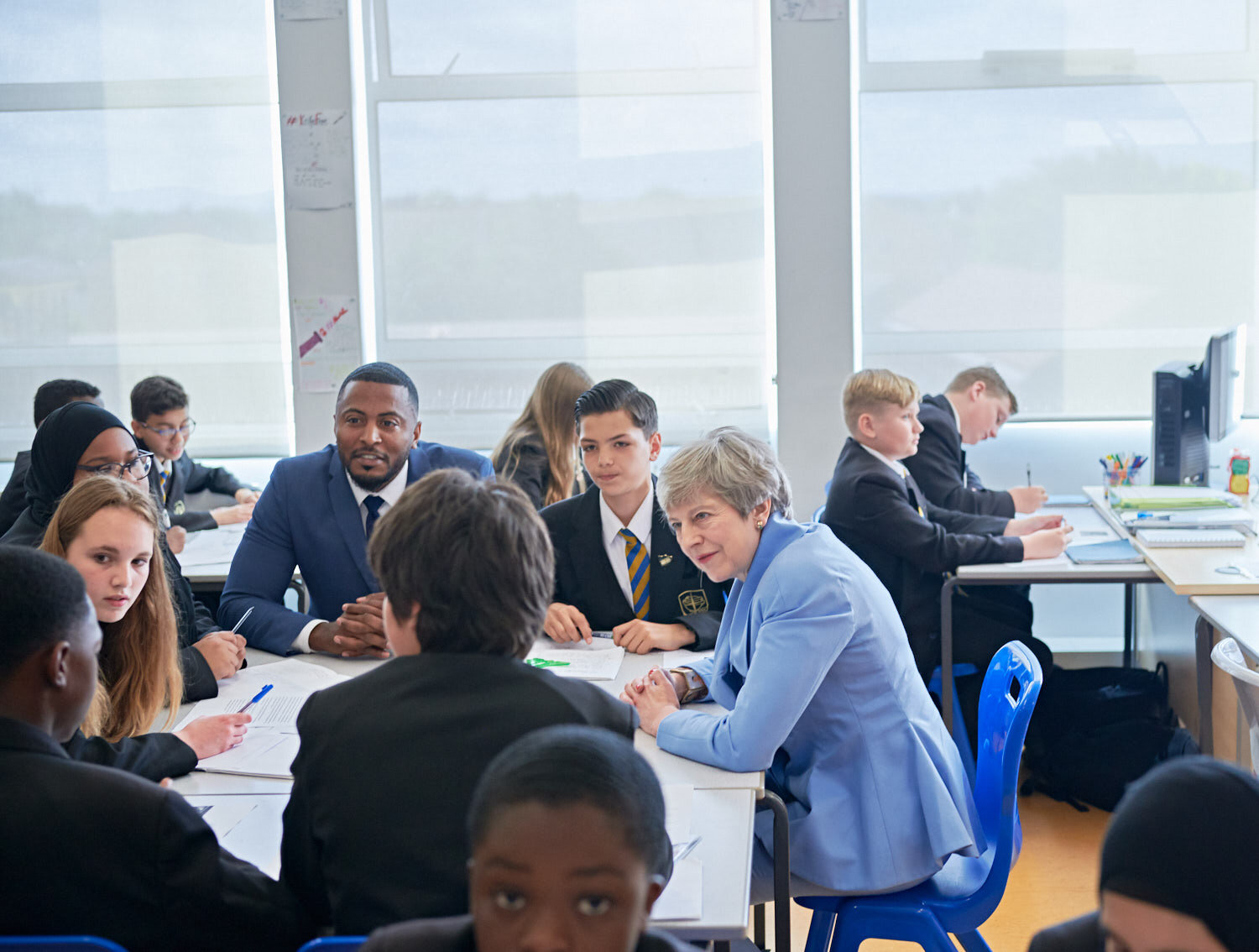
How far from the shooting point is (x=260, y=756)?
1920mm

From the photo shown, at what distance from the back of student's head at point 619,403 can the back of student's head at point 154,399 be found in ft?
7.12

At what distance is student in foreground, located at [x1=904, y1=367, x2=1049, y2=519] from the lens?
410 centimetres

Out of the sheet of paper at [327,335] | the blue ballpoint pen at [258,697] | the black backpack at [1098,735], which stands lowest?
the black backpack at [1098,735]

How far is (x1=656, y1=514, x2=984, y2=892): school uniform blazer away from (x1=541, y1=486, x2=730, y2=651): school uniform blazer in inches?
25.0

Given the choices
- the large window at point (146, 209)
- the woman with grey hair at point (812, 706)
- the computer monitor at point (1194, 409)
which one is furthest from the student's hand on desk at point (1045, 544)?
the large window at point (146, 209)

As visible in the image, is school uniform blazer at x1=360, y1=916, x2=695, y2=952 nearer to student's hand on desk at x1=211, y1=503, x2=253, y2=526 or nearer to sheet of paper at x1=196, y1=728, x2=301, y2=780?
sheet of paper at x1=196, y1=728, x2=301, y2=780

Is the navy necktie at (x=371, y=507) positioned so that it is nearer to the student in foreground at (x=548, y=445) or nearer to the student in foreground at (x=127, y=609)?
the student in foreground at (x=127, y=609)

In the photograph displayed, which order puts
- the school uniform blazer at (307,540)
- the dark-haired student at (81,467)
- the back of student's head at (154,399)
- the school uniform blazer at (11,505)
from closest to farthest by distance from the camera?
the dark-haired student at (81,467) → the school uniform blazer at (307,540) → the school uniform blazer at (11,505) → the back of student's head at (154,399)

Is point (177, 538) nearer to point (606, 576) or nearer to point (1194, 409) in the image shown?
point (606, 576)

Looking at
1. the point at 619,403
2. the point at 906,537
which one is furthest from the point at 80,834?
the point at 906,537

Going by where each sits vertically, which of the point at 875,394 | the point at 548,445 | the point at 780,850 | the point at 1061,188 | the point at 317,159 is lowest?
the point at 780,850

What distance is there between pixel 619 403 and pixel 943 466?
71.7 inches

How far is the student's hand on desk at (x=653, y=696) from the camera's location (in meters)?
2.02

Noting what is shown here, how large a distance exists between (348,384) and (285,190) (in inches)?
92.7
